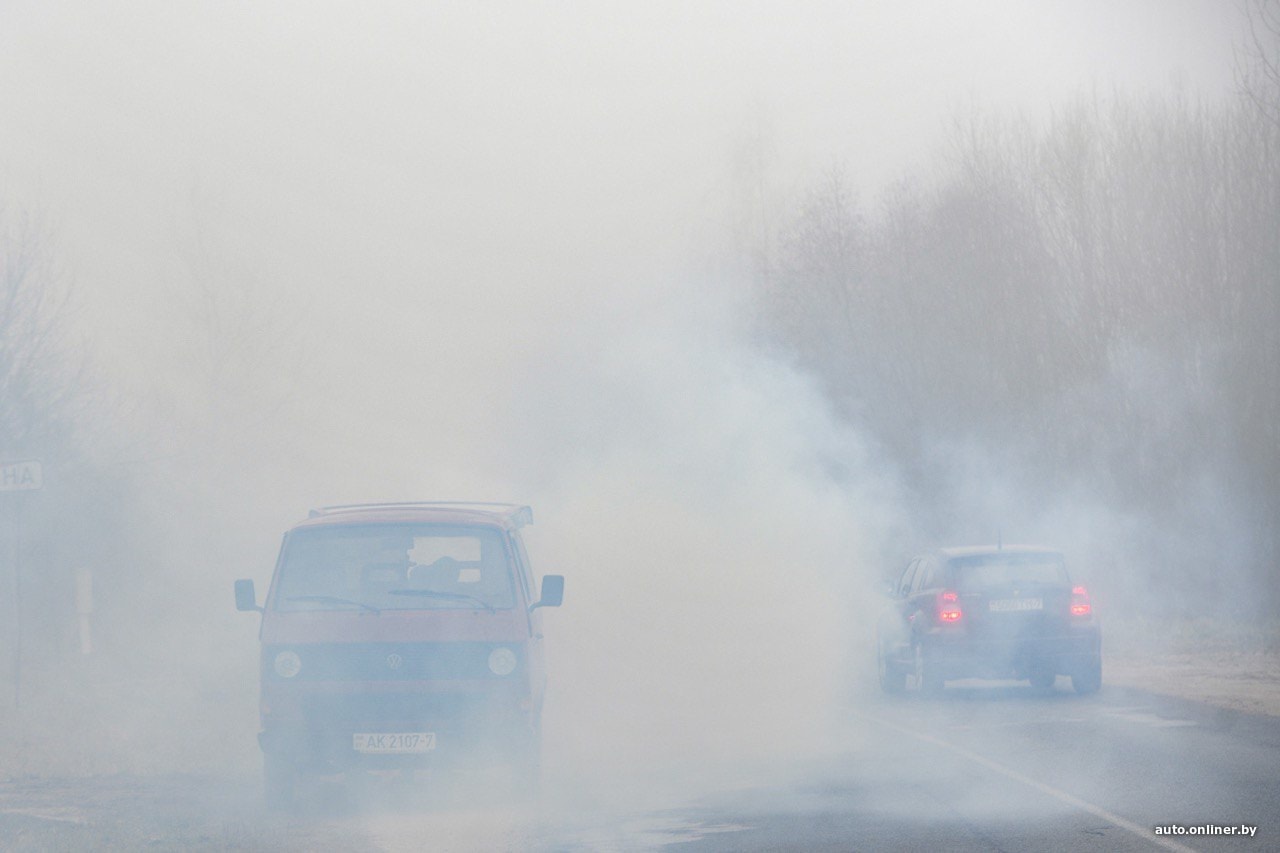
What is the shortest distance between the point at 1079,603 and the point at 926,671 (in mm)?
1838

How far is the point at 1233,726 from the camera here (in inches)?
593

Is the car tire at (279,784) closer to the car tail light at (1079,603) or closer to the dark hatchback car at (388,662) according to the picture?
the dark hatchback car at (388,662)

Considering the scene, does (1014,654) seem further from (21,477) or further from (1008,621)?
(21,477)

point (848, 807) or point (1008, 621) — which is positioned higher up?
point (1008, 621)

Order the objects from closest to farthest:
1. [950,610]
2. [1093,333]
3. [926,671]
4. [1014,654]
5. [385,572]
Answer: [385,572] → [1014,654] → [950,610] → [926,671] → [1093,333]

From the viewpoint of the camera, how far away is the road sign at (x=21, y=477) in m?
18.1

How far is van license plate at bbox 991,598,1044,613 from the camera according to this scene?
1848 cm

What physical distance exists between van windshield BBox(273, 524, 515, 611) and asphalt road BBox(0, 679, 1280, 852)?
4.73 feet

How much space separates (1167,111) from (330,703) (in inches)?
1131

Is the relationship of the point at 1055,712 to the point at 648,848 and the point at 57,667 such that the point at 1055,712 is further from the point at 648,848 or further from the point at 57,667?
the point at 57,667

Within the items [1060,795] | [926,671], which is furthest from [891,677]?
[1060,795]

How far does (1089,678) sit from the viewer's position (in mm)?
18750

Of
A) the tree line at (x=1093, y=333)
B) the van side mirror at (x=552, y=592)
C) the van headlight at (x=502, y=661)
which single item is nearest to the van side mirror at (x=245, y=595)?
the van headlight at (x=502, y=661)

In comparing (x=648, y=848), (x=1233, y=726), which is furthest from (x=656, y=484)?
(x=648, y=848)
